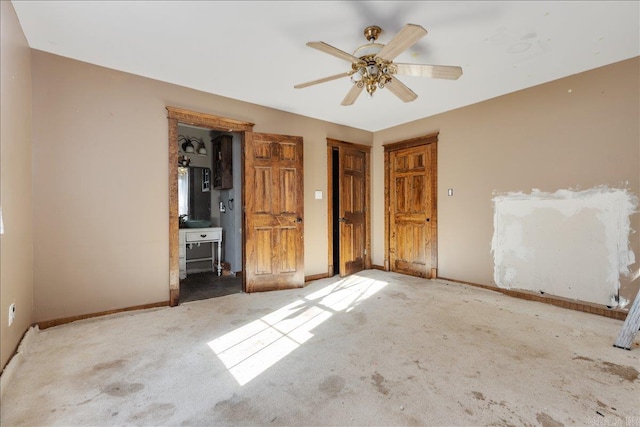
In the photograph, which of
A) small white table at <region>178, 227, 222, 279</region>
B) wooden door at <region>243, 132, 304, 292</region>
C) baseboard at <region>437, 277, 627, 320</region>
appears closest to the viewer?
baseboard at <region>437, 277, 627, 320</region>

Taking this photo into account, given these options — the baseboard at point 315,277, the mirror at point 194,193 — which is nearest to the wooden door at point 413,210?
the baseboard at point 315,277

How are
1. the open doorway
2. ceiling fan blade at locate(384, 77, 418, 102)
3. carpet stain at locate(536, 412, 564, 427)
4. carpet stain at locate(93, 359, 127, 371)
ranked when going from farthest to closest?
1. the open doorway
2. ceiling fan blade at locate(384, 77, 418, 102)
3. carpet stain at locate(93, 359, 127, 371)
4. carpet stain at locate(536, 412, 564, 427)

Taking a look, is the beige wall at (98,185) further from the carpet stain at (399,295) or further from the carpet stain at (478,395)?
the carpet stain at (478,395)

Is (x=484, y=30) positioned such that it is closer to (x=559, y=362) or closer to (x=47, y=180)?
(x=559, y=362)

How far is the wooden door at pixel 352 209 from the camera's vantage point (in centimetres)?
469

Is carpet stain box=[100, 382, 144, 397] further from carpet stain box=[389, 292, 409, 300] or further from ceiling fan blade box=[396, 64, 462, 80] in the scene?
ceiling fan blade box=[396, 64, 462, 80]

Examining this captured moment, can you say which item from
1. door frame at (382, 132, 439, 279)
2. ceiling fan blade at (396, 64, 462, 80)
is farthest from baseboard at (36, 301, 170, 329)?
door frame at (382, 132, 439, 279)

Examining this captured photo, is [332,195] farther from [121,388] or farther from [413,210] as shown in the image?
[121,388]

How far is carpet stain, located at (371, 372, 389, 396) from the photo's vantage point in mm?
1697

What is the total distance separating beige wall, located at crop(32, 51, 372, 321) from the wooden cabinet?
1.32 metres

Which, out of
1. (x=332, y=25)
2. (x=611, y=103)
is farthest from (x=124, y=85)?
(x=611, y=103)

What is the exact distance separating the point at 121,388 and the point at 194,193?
4.00 metres

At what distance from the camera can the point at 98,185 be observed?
283cm

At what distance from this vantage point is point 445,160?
13.9 ft
